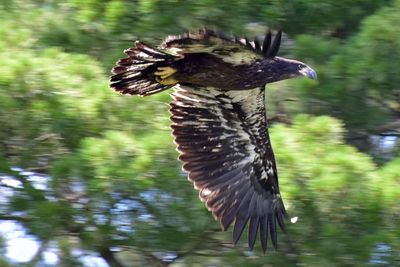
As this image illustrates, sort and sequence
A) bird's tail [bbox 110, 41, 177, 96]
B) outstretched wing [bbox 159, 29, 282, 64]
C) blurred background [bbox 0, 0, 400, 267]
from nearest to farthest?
outstretched wing [bbox 159, 29, 282, 64]
blurred background [bbox 0, 0, 400, 267]
bird's tail [bbox 110, 41, 177, 96]

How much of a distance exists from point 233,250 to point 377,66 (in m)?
0.90

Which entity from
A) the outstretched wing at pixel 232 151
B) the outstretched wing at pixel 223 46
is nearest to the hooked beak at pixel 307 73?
the outstretched wing at pixel 223 46

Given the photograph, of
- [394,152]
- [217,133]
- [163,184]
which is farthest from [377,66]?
[163,184]

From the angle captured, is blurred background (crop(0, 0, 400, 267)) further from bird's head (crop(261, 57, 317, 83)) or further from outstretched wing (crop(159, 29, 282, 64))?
outstretched wing (crop(159, 29, 282, 64))

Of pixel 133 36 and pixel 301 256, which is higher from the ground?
pixel 133 36

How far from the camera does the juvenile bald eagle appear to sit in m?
3.49

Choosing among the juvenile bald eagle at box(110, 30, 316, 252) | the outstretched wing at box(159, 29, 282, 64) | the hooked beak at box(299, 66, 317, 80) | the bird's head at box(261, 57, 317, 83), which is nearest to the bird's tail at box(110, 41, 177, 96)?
the juvenile bald eagle at box(110, 30, 316, 252)

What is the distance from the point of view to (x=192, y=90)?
4.00 metres

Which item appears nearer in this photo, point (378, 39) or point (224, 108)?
point (378, 39)

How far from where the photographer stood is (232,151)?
13.4 feet

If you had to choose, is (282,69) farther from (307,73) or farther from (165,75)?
(165,75)

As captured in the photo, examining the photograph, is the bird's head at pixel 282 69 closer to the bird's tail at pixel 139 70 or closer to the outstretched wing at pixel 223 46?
the outstretched wing at pixel 223 46

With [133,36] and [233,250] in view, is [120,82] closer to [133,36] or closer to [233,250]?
[133,36]

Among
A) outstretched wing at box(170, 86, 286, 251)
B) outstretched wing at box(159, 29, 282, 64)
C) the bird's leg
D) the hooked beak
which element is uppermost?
outstretched wing at box(159, 29, 282, 64)
